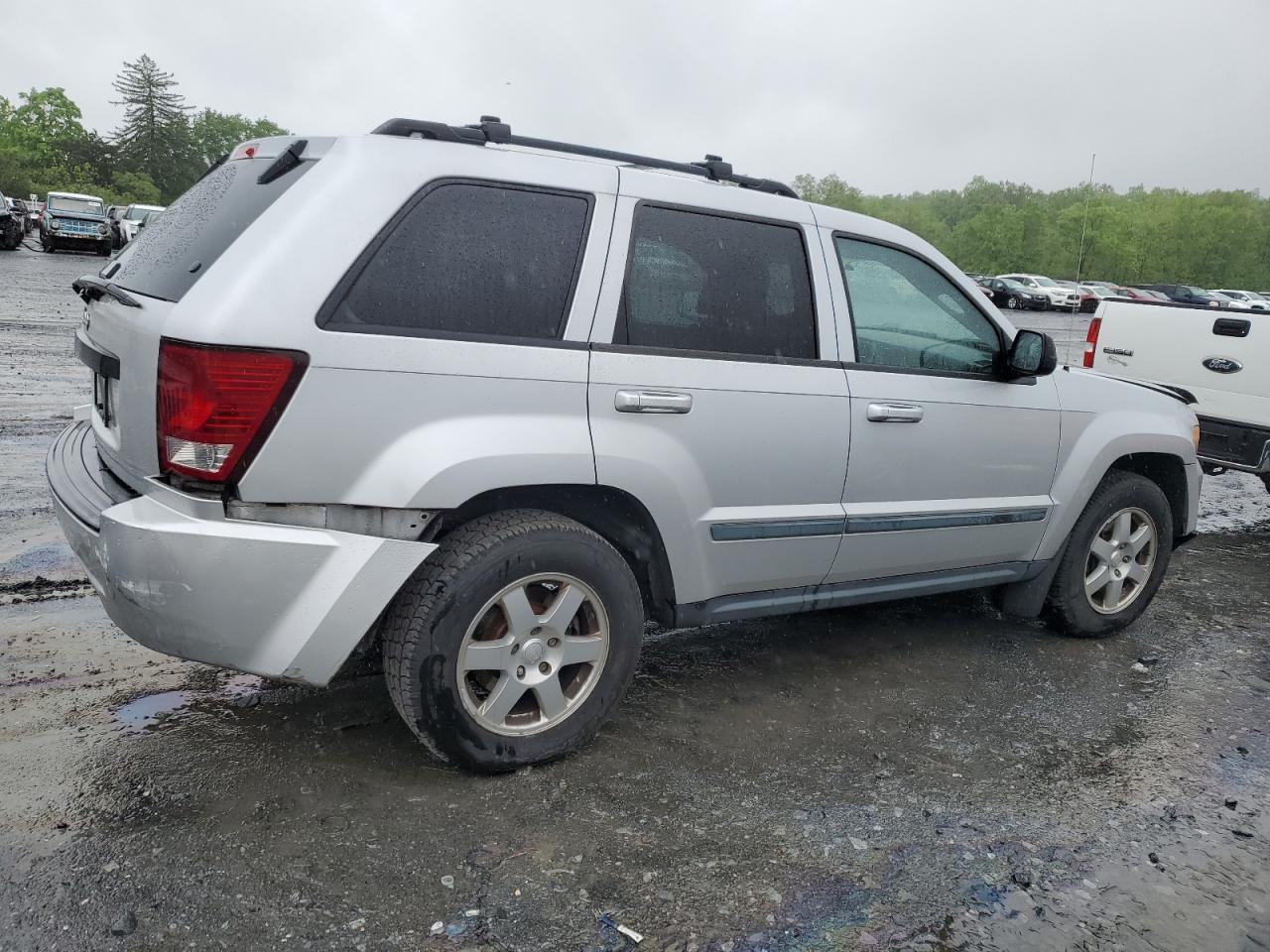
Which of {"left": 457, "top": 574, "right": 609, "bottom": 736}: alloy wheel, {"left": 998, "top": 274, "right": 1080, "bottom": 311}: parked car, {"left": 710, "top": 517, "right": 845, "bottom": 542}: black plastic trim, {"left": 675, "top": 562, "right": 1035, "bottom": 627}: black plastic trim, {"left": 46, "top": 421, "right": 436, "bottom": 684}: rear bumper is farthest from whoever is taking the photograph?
{"left": 998, "top": 274, "right": 1080, "bottom": 311}: parked car

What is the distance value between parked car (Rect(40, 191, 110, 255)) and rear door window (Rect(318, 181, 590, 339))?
32153 millimetres

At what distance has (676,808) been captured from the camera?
306cm

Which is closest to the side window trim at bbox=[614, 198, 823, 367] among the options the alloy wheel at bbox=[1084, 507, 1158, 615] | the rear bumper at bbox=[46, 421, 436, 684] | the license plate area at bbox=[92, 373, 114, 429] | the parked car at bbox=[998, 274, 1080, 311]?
the rear bumper at bbox=[46, 421, 436, 684]

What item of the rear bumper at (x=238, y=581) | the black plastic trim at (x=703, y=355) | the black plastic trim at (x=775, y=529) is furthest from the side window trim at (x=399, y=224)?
the black plastic trim at (x=775, y=529)

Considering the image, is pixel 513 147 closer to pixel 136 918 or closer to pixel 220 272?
pixel 220 272

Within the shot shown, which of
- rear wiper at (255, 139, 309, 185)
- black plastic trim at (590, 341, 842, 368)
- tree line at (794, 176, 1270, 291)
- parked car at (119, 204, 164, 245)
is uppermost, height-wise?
tree line at (794, 176, 1270, 291)

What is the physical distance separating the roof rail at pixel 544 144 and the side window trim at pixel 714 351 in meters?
0.29

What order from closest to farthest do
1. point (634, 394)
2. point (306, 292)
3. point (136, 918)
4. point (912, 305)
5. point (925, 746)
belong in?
point (136, 918), point (306, 292), point (634, 394), point (925, 746), point (912, 305)

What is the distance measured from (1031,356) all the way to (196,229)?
318 cm

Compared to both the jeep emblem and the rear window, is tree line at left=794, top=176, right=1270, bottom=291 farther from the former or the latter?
the rear window

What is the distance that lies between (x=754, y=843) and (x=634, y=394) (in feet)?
4.61

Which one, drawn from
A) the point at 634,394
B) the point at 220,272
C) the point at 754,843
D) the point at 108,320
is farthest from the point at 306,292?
the point at 754,843

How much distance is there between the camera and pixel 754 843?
9.52ft

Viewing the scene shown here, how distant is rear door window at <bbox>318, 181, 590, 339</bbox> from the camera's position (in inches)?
110
